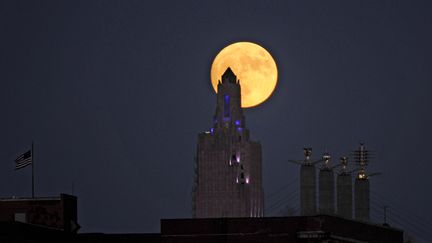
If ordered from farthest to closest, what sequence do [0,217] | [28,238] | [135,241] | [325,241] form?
[135,241] → [0,217] → [325,241] → [28,238]

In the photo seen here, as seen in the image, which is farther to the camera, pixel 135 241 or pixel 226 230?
pixel 135 241

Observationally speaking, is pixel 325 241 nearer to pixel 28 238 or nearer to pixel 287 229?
pixel 287 229

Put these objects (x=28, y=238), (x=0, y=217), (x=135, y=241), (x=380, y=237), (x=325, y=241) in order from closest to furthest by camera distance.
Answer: (x=28, y=238)
(x=325, y=241)
(x=0, y=217)
(x=380, y=237)
(x=135, y=241)

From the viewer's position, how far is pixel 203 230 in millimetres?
115750

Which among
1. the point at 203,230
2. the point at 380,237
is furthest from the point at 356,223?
the point at 203,230

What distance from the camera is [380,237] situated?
129875 mm

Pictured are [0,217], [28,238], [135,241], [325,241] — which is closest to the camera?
[28,238]

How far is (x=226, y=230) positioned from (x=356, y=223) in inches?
583

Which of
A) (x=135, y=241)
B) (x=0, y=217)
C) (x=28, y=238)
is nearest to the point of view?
(x=28, y=238)

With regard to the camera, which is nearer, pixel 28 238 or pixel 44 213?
pixel 28 238

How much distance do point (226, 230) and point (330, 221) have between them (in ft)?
29.8

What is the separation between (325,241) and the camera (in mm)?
112750

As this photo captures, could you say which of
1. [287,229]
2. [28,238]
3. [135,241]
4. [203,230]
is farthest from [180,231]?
[135,241]

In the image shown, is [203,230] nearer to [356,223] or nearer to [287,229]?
[287,229]
